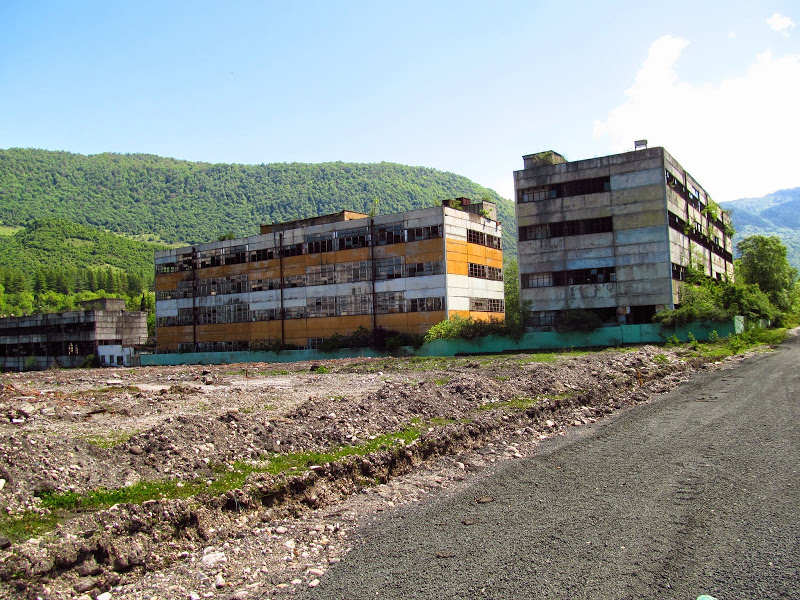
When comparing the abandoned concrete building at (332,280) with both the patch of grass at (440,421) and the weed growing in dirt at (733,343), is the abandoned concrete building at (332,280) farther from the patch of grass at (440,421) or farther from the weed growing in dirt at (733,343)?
the patch of grass at (440,421)

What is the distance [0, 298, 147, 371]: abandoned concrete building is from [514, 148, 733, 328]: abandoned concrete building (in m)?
50.1

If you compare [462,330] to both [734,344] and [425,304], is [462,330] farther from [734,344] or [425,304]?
[734,344]

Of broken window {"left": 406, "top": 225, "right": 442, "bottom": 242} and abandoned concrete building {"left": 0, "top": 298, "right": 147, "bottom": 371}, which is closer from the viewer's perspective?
broken window {"left": 406, "top": 225, "right": 442, "bottom": 242}

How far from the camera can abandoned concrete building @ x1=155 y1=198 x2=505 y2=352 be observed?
5675cm

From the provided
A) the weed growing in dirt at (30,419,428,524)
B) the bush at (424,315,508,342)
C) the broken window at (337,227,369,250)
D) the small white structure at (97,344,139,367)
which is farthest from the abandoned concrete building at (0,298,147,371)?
the weed growing in dirt at (30,419,428,524)

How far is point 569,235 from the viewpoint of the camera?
56.3m

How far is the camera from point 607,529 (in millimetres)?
8703

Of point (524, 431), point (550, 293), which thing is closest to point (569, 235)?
point (550, 293)

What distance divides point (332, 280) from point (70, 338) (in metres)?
43.0

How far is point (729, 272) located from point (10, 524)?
9693cm

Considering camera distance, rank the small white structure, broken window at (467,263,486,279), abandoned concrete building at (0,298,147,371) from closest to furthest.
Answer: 1. broken window at (467,263,486,279)
2. the small white structure
3. abandoned concrete building at (0,298,147,371)

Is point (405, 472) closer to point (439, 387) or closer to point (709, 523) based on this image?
point (709, 523)

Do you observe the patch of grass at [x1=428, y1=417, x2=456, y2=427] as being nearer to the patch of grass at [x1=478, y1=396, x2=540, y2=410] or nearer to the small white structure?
the patch of grass at [x1=478, y1=396, x2=540, y2=410]

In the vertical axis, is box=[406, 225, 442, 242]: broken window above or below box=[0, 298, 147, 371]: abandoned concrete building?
above
